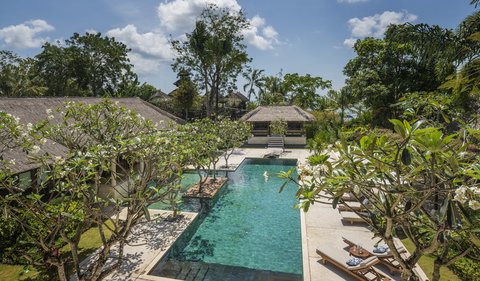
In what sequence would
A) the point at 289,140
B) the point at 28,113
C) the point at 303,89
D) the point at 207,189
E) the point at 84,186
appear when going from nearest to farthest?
the point at 84,186, the point at 28,113, the point at 207,189, the point at 289,140, the point at 303,89

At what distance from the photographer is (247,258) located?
8.97 metres

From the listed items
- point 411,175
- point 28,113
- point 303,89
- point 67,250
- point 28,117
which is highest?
point 303,89

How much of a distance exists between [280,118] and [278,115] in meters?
1.88

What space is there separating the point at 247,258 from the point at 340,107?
112ft

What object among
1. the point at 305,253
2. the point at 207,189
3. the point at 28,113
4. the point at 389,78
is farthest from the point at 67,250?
the point at 389,78

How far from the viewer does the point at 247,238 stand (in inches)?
408

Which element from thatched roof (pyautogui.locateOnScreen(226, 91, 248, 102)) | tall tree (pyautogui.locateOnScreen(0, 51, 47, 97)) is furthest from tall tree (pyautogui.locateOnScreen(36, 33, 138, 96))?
A: thatched roof (pyautogui.locateOnScreen(226, 91, 248, 102))

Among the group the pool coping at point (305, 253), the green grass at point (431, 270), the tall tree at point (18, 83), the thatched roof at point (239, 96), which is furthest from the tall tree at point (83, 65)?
the green grass at point (431, 270)

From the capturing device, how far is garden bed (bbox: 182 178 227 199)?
1415 centimetres

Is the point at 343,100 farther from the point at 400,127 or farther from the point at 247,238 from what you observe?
the point at 400,127

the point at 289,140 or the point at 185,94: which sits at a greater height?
the point at 185,94

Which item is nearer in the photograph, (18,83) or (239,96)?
(18,83)

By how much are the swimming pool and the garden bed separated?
1.85 feet

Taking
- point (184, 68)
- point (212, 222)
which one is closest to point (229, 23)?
point (184, 68)
